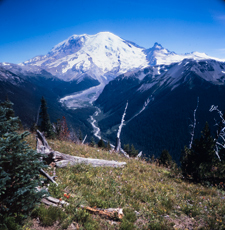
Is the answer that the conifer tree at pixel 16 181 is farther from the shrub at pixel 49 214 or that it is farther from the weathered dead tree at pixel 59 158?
the weathered dead tree at pixel 59 158

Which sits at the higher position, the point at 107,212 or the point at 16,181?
the point at 16,181

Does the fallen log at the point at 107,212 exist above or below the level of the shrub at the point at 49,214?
below

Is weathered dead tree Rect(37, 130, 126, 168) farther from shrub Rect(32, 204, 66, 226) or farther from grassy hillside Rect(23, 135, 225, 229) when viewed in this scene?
shrub Rect(32, 204, 66, 226)

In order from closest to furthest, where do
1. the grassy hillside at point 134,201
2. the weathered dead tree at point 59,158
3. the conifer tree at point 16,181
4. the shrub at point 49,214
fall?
the conifer tree at point 16,181 < the shrub at point 49,214 < the grassy hillside at point 134,201 < the weathered dead tree at point 59,158

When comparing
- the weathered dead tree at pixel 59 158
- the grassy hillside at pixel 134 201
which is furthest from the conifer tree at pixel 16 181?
the weathered dead tree at pixel 59 158

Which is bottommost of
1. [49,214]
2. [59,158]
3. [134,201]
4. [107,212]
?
[134,201]

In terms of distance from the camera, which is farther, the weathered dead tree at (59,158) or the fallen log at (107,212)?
the weathered dead tree at (59,158)

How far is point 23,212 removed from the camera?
4336 millimetres

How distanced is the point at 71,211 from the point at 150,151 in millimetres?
175970

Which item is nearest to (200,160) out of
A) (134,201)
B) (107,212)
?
(134,201)


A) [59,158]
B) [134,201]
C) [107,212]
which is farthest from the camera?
[59,158]

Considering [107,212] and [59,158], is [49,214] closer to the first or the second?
[107,212]

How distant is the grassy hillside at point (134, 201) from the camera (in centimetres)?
488

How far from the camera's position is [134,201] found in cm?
635
